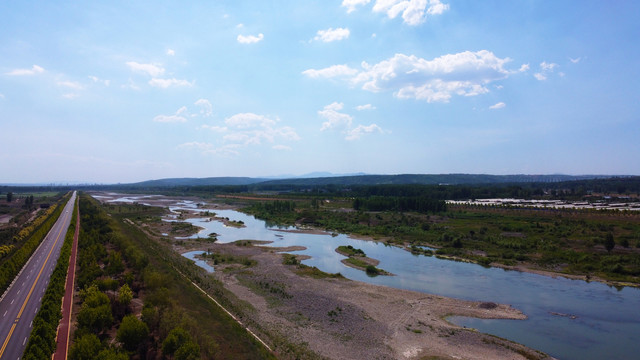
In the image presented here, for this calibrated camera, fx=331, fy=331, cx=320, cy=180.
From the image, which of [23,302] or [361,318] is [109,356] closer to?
[23,302]

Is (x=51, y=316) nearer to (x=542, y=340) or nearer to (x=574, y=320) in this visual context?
(x=542, y=340)

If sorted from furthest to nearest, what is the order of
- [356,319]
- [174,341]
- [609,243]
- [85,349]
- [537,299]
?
[609,243] < [537,299] < [356,319] < [174,341] < [85,349]

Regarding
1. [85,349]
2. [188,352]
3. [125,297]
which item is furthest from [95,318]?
[188,352]

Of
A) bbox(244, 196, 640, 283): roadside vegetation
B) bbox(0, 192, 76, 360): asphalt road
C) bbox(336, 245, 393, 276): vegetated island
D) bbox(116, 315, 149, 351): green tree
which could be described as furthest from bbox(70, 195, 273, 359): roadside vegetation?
bbox(244, 196, 640, 283): roadside vegetation

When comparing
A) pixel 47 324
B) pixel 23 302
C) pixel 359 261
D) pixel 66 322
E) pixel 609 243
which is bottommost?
pixel 359 261

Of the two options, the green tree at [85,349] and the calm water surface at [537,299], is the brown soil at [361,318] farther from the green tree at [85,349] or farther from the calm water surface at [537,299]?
the green tree at [85,349]

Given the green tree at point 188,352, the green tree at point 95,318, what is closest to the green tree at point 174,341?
the green tree at point 188,352

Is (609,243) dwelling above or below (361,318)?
above
